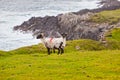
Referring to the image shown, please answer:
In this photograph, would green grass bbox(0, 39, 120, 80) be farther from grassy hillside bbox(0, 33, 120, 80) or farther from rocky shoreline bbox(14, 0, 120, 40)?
rocky shoreline bbox(14, 0, 120, 40)

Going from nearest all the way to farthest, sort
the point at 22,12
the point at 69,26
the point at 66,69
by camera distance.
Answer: the point at 66,69 → the point at 69,26 → the point at 22,12

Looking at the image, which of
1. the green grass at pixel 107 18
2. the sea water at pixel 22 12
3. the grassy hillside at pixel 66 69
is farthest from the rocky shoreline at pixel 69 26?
the grassy hillside at pixel 66 69

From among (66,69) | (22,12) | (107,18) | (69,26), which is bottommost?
(22,12)

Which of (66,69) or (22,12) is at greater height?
(66,69)

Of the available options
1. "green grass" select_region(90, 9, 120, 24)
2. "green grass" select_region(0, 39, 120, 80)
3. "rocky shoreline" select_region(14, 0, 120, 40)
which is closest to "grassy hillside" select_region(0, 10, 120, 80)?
"green grass" select_region(0, 39, 120, 80)

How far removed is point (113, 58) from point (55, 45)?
706 cm

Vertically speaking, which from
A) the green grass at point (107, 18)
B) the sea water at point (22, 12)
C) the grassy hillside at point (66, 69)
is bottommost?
the sea water at point (22, 12)

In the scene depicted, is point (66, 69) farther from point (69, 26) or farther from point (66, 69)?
point (69, 26)

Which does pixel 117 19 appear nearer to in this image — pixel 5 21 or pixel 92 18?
pixel 92 18

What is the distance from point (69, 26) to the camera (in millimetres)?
100625

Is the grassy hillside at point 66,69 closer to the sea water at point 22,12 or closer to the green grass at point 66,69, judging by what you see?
the green grass at point 66,69

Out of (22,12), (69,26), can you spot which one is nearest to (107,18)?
(69,26)

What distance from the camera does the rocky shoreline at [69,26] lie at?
301 feet

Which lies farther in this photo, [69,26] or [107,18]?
[69,26]
